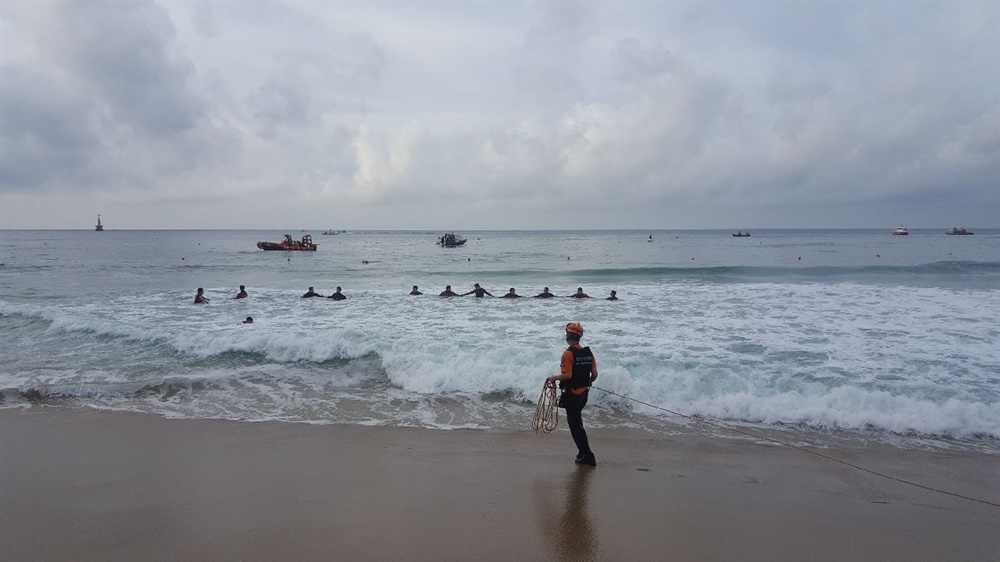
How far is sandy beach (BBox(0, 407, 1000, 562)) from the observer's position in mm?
4578

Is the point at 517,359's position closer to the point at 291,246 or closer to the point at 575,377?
the point at 575,377

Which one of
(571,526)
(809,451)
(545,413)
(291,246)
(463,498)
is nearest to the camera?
(571,526)

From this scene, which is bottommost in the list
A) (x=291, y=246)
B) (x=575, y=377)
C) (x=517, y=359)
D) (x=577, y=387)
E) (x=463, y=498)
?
(x=463, y=498)

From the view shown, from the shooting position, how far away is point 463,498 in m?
5.41

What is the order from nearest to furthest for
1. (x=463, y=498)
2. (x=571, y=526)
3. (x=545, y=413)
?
(x=571, y=526), (x=463, y=498), (x=545, y=413)

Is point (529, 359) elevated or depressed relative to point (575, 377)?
depressed

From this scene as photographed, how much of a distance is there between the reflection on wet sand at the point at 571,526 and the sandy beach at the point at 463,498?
2 cm

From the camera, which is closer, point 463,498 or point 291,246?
point 463,498

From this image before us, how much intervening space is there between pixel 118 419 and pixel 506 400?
582 cm

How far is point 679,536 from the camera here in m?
4.74

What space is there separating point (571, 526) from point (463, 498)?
3.72 feet

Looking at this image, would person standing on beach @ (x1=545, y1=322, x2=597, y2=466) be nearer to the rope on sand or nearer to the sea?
the sea

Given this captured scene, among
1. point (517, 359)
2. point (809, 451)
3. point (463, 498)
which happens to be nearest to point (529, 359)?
point (517, 359)

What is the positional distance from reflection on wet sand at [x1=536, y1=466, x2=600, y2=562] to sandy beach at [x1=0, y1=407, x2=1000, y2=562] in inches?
0.7
